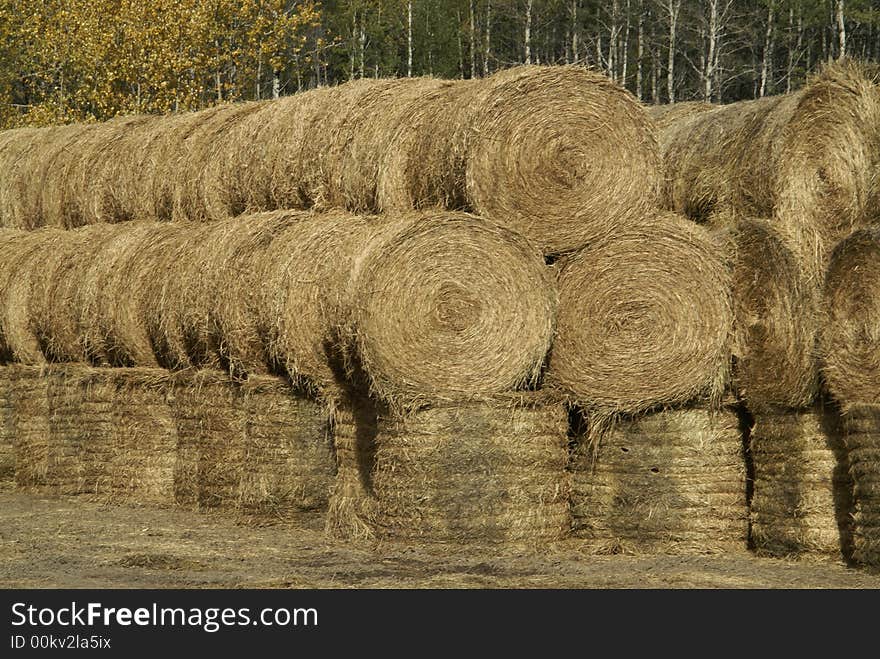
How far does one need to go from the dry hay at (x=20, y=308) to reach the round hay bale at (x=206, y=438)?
208 centimetres

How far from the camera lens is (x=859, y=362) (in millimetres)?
9180

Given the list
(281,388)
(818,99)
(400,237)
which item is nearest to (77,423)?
(281,388)

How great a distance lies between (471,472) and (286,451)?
1.98 m

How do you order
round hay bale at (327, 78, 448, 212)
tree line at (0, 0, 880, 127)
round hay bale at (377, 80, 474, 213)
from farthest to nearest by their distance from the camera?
tree line at (0, 0, 880, 127)
round hay bale at (327, 78, 448, 212)
round hay bale at (377, 80, 474, 213)

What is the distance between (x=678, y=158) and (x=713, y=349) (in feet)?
6.98

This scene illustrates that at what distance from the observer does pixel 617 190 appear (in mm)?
10594

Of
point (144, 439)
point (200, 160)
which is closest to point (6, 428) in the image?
point (144, 439)

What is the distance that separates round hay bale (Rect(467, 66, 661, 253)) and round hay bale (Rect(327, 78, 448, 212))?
985 millimetres

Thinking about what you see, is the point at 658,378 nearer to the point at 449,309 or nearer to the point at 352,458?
the point at 449,309

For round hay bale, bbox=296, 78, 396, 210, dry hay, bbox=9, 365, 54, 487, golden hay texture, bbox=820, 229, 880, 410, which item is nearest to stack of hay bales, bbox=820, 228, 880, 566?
golden hay texture, bbox=820, 229, 880, 410

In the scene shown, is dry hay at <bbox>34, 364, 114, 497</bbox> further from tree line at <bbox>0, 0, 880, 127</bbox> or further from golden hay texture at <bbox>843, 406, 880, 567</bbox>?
tree line at <bbox>0, 0, 880, 127</bbox>

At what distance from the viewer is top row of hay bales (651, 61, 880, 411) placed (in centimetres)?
981

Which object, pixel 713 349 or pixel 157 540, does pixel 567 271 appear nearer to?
pixel 713 349

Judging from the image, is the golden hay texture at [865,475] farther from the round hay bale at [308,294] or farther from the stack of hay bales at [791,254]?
the round hay bale at [308,294]
